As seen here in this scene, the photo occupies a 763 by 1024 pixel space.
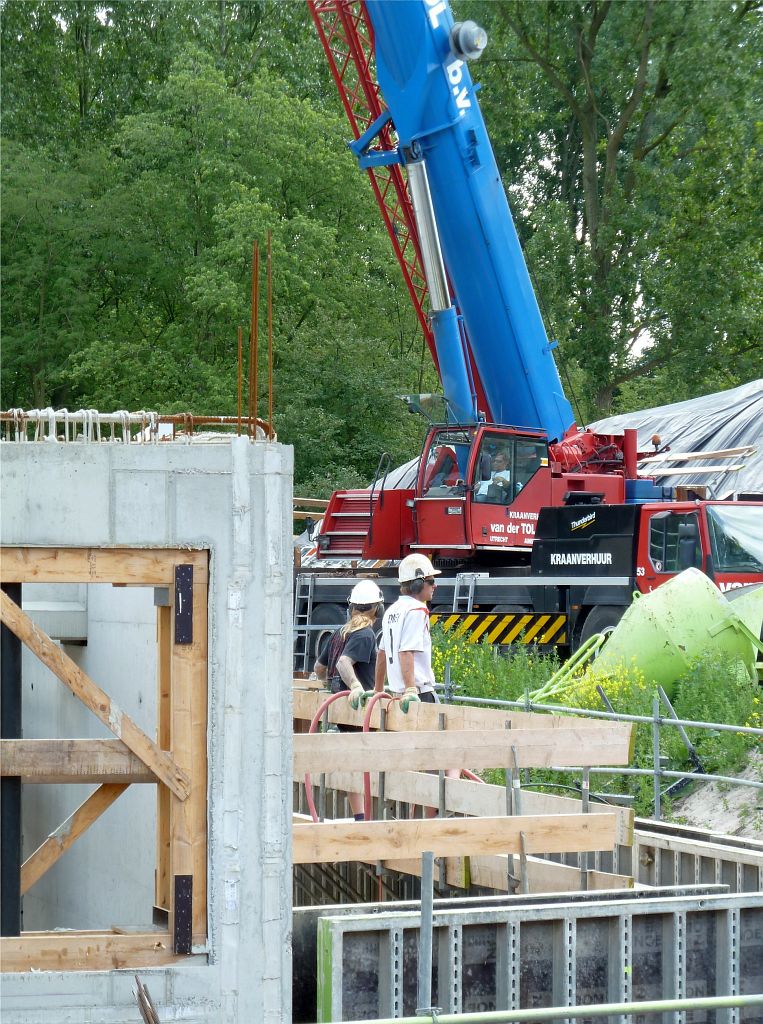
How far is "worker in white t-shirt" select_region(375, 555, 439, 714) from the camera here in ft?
30.3

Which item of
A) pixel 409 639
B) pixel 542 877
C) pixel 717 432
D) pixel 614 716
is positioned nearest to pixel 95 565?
pixel 409 639

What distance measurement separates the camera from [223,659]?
5.52m

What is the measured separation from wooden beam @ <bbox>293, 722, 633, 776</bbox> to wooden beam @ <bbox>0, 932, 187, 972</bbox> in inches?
68.7

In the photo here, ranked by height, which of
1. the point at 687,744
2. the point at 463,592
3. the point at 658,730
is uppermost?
the point at 463,592

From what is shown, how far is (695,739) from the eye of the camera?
40.3ft

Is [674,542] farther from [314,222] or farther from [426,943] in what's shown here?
[314,222]

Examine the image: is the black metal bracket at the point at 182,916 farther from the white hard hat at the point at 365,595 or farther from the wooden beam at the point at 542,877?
the white hard hat at the point at 365,595

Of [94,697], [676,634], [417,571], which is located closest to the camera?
[94,697]

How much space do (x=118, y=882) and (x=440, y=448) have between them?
33.2ft

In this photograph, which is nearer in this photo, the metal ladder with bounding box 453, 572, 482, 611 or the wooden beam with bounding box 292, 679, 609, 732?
the wooden beam with bounding box 292, 679, 609, 732

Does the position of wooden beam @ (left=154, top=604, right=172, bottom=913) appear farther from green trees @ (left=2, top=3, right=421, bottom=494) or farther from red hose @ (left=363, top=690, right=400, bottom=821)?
green trees @ (left=2, top=3, right=421, bottom=494)

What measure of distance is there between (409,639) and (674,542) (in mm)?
8171

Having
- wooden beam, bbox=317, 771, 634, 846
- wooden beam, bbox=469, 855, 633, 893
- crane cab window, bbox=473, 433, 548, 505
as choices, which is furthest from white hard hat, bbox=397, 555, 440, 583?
crane cab window, bbox=473, 433, 548, 505

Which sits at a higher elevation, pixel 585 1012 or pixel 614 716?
pixel 614 716
